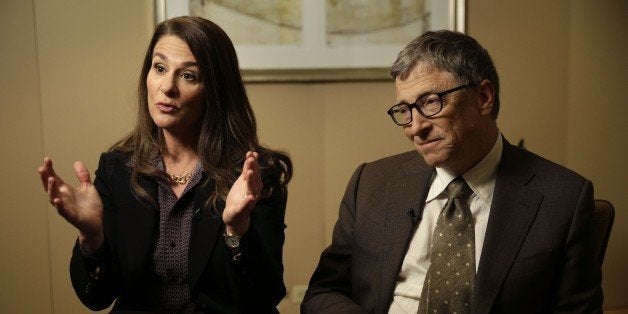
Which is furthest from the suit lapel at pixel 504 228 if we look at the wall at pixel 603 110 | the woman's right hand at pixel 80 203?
the wall at pixel 603 110

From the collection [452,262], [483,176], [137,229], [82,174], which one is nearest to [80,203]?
[82,174]

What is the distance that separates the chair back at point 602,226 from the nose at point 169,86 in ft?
4.59

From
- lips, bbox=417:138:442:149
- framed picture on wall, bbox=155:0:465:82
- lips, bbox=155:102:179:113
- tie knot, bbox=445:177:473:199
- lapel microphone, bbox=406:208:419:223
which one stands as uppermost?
framed picture on wall, bbox=155:0:465:82

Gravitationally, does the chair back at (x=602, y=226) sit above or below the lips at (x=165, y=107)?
below

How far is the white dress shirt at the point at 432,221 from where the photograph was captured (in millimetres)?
1615

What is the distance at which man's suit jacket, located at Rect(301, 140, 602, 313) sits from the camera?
1.51m

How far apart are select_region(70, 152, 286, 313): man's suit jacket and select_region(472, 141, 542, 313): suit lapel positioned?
22.9 inches

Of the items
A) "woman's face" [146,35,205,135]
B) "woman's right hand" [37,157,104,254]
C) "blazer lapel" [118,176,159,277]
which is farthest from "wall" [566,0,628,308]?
"woman's right hand" [37,157,104,254]

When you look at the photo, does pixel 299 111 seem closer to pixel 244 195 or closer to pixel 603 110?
pixel 244 195

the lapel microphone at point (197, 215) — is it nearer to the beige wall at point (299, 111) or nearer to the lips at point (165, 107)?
the lips at point (165, 107)

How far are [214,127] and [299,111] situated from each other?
97 centimetres

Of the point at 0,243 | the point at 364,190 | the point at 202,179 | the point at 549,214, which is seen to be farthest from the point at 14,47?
the point at 549,214

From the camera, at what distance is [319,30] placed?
2688 mm

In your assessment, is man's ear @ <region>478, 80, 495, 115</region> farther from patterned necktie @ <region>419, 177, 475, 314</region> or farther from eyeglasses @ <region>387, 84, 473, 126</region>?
patterned necktie @ <region>419, 177, 475, 314</region>
